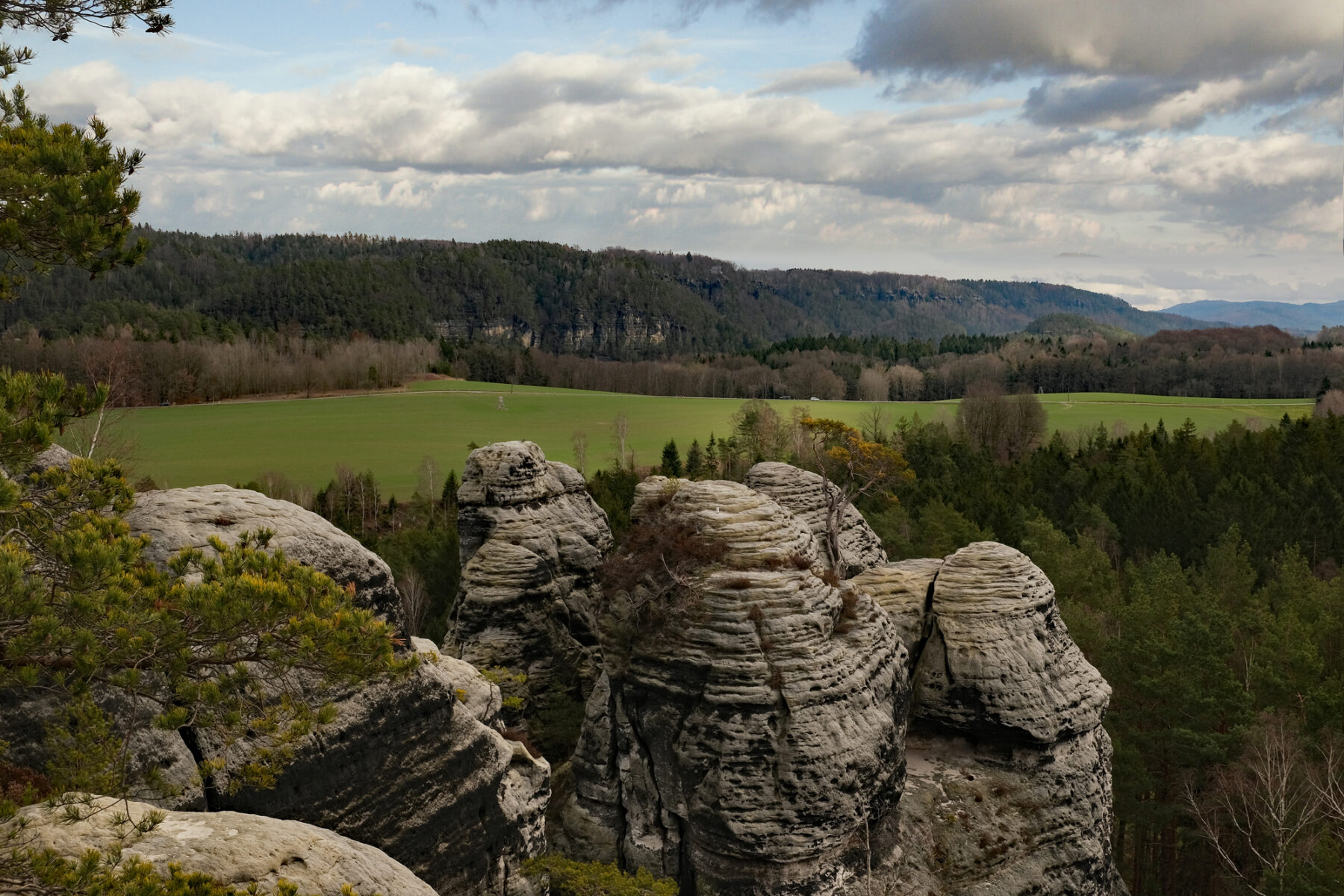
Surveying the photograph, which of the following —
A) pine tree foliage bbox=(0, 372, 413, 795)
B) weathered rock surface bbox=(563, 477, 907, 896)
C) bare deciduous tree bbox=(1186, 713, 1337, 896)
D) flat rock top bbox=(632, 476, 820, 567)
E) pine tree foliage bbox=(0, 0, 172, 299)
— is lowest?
bare deciduous tree bbox=(1186, 713, 1337, 896)

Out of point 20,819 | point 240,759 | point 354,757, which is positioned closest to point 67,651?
point 20,819

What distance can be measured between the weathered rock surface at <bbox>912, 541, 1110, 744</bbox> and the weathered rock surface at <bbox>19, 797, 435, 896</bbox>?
18897mm

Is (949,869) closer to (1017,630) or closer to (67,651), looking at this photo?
(1017,630)

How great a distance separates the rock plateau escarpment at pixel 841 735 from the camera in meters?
22.4

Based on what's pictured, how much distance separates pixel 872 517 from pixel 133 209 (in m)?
63.1

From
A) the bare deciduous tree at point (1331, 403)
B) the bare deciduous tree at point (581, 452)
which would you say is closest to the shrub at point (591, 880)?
the bare deciduous tree at point (581, 452)

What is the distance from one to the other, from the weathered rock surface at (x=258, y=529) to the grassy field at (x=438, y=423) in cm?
7588

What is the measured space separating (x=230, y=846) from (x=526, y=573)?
24951 millimetres

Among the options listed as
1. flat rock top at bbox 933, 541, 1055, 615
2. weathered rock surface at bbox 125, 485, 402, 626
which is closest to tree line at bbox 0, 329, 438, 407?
weathered rock surface at bbox 125, 485, 402, 626

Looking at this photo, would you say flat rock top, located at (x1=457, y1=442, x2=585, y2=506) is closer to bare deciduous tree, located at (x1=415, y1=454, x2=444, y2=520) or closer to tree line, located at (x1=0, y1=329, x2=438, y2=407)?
bare deciduous tree, located at (x1=415, y1=454, x2=444, y2=520)

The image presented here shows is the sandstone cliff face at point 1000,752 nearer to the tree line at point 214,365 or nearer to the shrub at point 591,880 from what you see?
the shrub at point 591,880

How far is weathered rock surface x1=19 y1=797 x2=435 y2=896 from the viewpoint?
9766 millimetres

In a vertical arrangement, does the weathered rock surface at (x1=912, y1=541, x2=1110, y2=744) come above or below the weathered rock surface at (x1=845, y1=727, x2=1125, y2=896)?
above

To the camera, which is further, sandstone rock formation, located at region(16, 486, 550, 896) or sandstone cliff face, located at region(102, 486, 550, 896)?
sandstone cliff face, located at region(102, 486, 550, 896)
